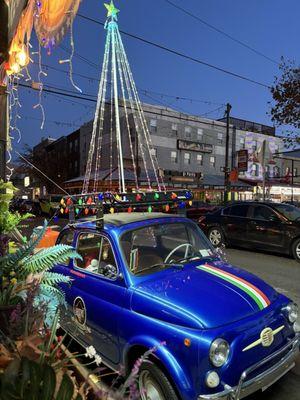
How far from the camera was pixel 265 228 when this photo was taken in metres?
11.3

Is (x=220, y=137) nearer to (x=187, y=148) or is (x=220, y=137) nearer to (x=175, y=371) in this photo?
(x=187, y=148)

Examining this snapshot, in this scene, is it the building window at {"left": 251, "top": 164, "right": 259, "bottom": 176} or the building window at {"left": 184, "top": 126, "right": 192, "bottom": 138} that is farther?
the building window at {"left": 251, "top": 164, "right": 259, "bottom": 176}

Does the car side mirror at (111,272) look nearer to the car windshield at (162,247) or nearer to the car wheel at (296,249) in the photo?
the car windshield at (162,247)

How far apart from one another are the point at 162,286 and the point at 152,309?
29cm

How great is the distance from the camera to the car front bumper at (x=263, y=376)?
9.16 feet

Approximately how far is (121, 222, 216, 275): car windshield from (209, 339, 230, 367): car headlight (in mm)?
1160

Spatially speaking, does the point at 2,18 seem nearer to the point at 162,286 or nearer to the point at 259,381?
the point at 162,286

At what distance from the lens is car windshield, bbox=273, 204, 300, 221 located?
1111 cm

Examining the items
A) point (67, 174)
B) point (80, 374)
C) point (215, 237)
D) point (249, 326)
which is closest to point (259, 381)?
point (249, 326)

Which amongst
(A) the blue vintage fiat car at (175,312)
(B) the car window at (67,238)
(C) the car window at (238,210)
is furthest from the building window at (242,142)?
(A) the blue vintage fiat car at (175,312)

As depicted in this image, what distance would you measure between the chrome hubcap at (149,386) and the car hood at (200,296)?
468 millimetres

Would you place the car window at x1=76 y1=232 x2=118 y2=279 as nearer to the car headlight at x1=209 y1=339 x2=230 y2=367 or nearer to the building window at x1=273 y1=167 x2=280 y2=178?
the car headlight at x1=209 y1=339 x2=230 y2=367

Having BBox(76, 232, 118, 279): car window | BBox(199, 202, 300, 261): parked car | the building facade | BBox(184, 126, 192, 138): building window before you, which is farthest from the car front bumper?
BBox(184, 126, 192, 138): building window

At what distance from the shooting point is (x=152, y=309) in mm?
3285
